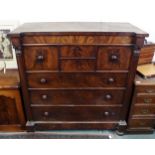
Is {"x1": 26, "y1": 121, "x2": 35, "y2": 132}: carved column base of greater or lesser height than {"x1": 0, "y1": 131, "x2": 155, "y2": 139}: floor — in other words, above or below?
above

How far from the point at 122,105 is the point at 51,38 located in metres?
0.99

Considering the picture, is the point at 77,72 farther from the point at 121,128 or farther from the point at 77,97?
the point at 121,128

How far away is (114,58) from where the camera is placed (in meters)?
1.50

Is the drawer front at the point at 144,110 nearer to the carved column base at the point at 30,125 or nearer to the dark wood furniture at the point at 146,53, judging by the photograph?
the dark wood furniture at the point at 146,53

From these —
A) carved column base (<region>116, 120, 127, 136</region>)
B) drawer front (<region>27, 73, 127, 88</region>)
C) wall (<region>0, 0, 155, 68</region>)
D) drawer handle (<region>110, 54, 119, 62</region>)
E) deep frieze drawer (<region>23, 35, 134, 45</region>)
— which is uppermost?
wall (<region>0, 0, 155, 68</region>)

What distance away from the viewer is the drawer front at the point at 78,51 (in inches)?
57.2

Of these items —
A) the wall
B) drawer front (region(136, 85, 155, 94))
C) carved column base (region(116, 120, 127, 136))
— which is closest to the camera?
drawer front (region(136, 85, 155, 94))

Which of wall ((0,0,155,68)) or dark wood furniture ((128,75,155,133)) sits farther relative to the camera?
wall ((0,0,155,68))

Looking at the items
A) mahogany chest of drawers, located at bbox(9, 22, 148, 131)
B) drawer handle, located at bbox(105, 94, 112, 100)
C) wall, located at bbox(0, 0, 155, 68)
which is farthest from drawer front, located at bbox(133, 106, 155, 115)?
wall, located at bbox(0, 0, 155, 68)

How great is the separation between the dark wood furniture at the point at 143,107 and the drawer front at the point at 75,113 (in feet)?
0.59

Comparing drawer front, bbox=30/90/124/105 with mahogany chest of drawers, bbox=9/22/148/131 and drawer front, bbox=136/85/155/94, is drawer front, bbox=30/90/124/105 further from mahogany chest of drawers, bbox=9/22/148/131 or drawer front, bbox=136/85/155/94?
drawer front, bbox=136/85/155/94

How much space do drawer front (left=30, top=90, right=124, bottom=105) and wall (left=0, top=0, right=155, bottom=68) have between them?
0.78 m

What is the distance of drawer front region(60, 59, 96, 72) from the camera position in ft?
4.98
